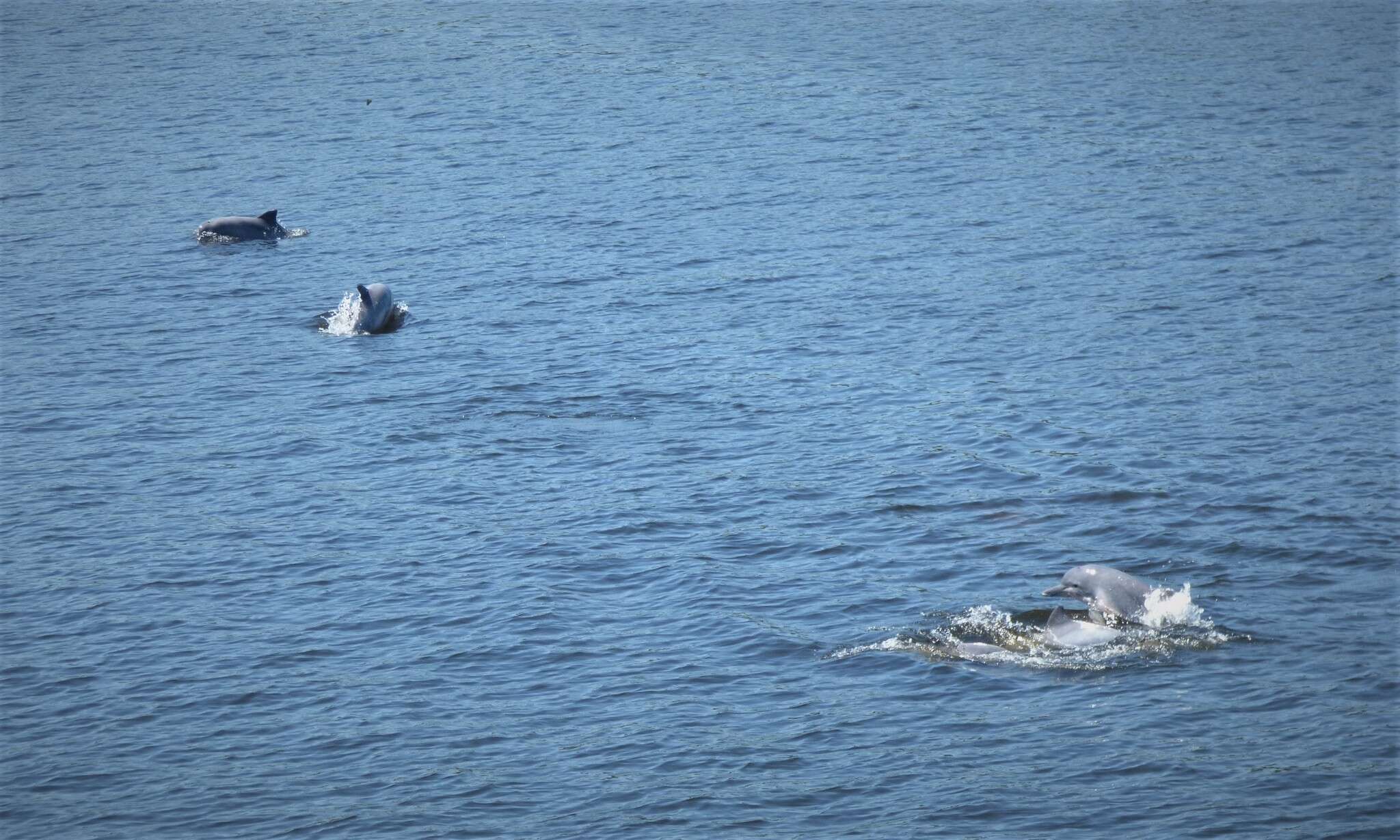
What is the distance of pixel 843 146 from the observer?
6456cm

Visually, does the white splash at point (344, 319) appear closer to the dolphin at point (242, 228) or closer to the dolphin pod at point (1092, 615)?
the dolphin at point (242, 228)

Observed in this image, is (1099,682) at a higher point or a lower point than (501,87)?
lower

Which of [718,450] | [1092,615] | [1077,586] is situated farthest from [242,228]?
[1092,615]

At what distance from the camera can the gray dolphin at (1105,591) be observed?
89.7 feet

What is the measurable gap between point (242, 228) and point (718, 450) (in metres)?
27.2

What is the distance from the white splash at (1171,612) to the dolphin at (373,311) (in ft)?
91.4

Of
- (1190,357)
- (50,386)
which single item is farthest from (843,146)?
(50,386)

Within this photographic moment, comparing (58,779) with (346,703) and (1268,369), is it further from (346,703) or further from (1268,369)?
(1268,369)

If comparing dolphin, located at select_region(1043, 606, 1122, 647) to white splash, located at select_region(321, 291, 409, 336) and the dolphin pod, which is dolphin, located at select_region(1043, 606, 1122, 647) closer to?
the dolphin pod

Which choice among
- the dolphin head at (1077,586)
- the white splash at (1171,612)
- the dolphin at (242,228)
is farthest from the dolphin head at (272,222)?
the white splash at (1171,612)

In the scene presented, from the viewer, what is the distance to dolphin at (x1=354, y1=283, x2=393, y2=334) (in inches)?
1886

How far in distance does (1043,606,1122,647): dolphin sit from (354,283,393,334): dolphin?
26892 mm

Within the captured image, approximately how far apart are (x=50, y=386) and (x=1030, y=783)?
103 feet

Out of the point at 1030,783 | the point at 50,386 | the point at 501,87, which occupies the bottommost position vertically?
the point at 1030,783
